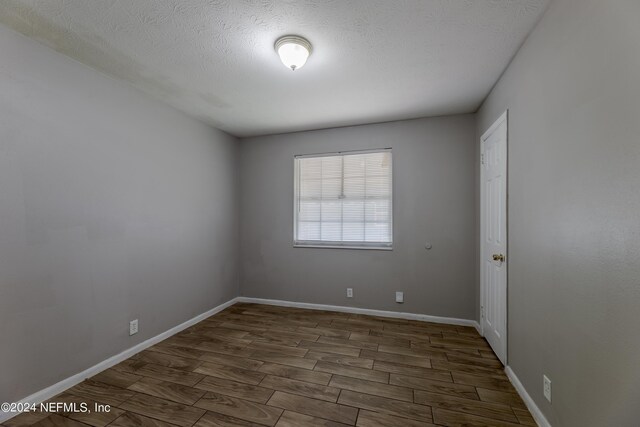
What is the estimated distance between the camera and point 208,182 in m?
3.69

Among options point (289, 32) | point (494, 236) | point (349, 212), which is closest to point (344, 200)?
point (349, 212)

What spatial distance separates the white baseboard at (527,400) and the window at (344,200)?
70.1 inches

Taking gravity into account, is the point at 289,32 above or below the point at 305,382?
above

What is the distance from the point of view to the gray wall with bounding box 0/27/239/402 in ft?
6.03

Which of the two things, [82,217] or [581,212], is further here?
[82,217]

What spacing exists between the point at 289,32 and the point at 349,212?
95.1 inches

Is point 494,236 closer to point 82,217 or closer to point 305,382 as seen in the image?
point 305,382

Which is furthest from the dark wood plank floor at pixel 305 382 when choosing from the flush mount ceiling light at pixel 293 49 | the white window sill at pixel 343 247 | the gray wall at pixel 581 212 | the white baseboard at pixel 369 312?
the flush mount ceiling light at pixel 293 49

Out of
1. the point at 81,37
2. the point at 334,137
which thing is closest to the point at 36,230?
the point at 81,37

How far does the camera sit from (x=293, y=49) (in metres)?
1.92

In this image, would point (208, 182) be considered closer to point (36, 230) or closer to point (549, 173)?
point (36, 230)

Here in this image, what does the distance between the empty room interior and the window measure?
4 centimetres

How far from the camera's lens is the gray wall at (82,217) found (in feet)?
6.03

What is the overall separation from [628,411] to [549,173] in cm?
118
